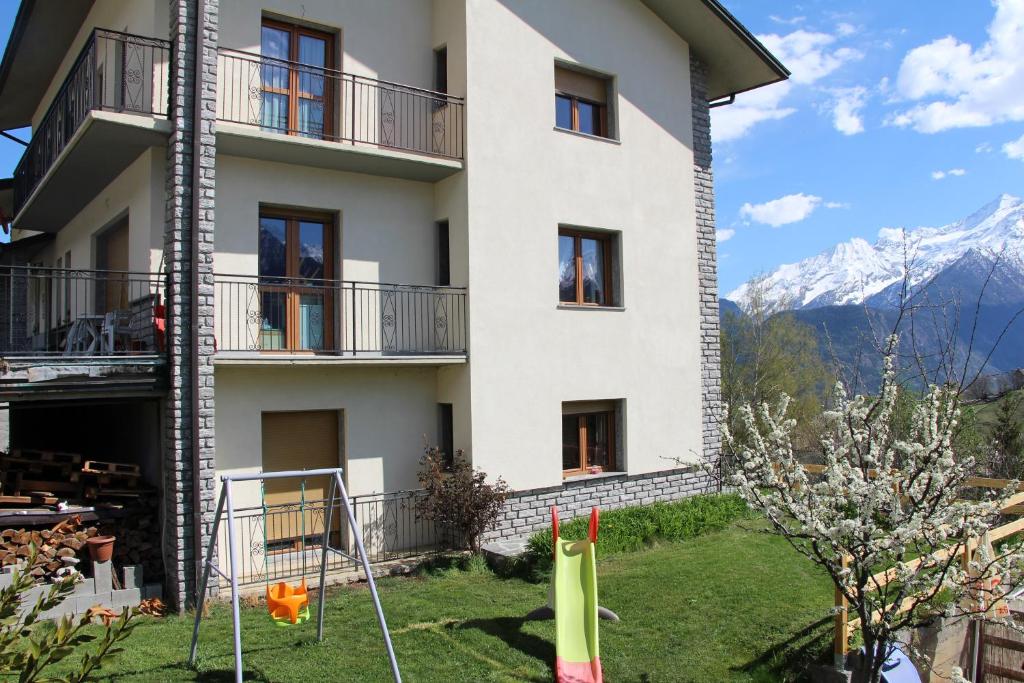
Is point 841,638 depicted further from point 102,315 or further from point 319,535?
point 102,315

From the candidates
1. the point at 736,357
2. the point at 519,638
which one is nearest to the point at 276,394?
the point at 519,638

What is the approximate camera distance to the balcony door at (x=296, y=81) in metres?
11.1

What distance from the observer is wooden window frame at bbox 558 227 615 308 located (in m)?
13.2

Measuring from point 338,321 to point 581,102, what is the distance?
6.18 meters

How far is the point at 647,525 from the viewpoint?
1161 cm

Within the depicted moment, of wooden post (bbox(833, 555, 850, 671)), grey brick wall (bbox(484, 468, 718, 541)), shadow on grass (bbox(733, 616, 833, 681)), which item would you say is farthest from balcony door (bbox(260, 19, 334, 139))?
wooden post (bbox(833, 555, 850, 671))

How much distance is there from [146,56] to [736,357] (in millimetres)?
31819

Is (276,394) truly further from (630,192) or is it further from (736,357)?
(736,357)

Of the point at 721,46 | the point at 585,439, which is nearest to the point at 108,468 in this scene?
the point at 585,439

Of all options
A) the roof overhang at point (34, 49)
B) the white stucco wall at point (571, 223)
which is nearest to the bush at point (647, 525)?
the white stucco wall at point (571, 223)

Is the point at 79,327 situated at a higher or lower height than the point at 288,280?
lower

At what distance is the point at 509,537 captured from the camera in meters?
11.8

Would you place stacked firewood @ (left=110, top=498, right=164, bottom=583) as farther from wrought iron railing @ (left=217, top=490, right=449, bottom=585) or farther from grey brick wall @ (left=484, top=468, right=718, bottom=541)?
grey brick wall @ (left=484, top=468, right=718, bottom=541)

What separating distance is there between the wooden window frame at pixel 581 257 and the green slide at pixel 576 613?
576cm
